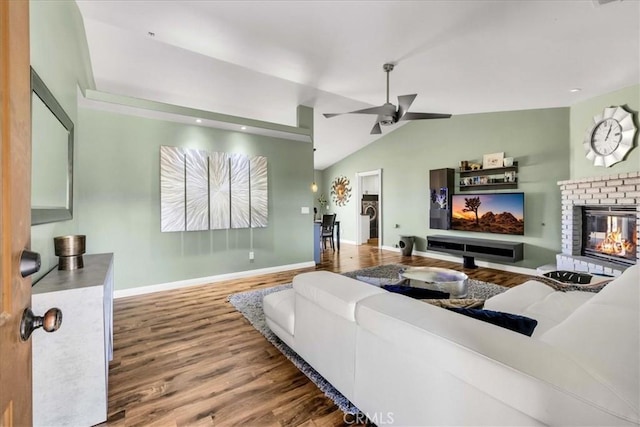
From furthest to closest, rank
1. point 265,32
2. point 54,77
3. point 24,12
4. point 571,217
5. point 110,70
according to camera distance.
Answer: point 571,217 → point 110,70 → point 265,32 → point 54,77 → point 24,12

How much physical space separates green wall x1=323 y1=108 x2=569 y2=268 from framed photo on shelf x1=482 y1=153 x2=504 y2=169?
0.10 meters

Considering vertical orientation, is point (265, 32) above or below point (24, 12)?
above

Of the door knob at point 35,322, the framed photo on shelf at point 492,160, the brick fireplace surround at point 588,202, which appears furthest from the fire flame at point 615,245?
the door knob at point 35,322

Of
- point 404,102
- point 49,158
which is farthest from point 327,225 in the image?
point 49,158

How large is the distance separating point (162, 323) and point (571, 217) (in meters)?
5.56

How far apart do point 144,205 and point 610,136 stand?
243 inches

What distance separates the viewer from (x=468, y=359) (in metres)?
0.89

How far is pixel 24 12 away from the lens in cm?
71

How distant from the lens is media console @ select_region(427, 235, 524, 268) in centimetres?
460

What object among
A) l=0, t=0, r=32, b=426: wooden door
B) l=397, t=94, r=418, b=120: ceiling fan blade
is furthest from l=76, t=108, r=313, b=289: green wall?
l=0, t=0, r=32, b=426: wooden door

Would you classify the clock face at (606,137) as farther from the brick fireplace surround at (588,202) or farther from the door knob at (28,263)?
the door knob at (28,263)

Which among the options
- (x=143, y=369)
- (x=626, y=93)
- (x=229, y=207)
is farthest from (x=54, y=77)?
(x=626, y=93)

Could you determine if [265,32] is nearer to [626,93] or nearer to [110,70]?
[110,70]

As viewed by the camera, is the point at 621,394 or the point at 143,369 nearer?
the point at 621,394
